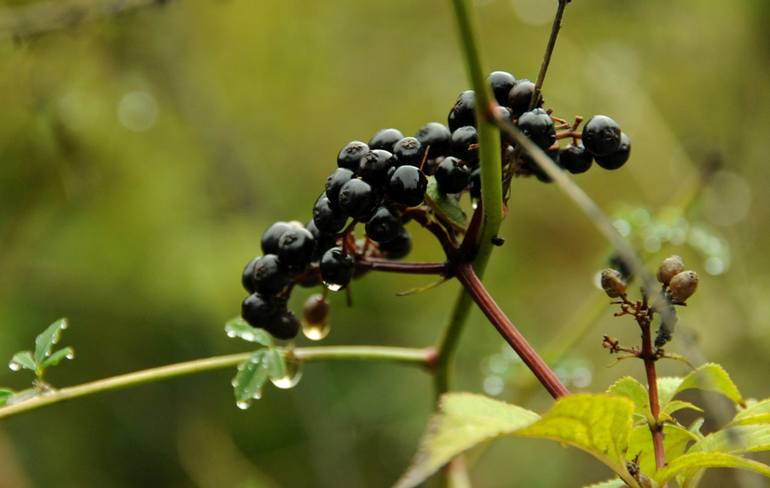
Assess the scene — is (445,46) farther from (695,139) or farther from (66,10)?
(66,10)

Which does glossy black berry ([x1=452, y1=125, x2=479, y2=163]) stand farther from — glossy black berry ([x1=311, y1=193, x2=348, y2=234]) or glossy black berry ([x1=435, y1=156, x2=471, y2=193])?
glossy black berry ([x1=311, y1=193, x2=348, y2=234])

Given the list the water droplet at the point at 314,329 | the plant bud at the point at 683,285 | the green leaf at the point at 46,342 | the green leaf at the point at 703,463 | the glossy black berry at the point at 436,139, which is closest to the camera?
the green leaf at the point at 703,463

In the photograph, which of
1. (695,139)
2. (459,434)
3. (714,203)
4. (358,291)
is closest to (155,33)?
(358,291)

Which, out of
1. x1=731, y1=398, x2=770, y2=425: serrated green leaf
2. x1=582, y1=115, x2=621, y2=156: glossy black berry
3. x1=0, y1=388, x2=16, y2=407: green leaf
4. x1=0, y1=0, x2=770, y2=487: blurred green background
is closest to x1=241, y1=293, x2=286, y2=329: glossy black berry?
x1=0, y1=388, x2=16, y2=407: green leaf

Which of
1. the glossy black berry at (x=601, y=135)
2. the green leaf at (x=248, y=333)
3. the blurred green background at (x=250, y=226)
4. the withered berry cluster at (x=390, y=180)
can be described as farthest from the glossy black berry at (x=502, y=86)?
the blurred green background at (x=250, y=226)

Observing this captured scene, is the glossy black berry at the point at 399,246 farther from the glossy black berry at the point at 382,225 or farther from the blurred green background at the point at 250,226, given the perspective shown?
the blurred green background at the point at 250,226

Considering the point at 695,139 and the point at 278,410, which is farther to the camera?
the point at 695,139

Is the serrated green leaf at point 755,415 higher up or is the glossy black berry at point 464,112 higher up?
the glossy black berry at point 464,112

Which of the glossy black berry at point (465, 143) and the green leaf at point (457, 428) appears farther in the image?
the glossy black berry at point (465, 143)
